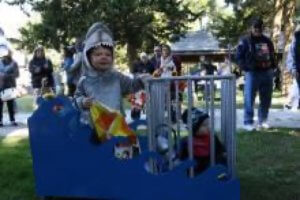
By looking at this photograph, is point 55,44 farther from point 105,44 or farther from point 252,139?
point 105,44

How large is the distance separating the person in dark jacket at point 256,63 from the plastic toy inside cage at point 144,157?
4864 millimetres

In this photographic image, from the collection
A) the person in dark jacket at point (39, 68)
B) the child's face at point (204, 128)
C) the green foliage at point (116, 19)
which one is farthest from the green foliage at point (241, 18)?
the child's face at point (204, 128)

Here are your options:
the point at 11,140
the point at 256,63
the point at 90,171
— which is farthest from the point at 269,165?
the point at 11,140

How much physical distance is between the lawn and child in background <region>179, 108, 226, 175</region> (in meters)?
0.70

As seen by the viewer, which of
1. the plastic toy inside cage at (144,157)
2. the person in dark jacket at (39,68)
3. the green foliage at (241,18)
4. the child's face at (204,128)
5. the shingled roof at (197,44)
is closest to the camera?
the plastic toy inside cage at (144,157)

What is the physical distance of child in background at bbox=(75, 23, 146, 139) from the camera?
530 centimetres

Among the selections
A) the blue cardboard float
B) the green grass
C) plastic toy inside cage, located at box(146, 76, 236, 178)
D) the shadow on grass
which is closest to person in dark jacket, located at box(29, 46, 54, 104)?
the green grass

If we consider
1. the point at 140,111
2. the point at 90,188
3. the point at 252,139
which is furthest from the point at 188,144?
the point at 140,111

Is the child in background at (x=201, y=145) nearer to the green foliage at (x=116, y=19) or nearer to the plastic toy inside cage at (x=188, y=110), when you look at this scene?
the plastic toy inside cage at (x=188, y=110)

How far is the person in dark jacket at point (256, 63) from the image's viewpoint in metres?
9.70

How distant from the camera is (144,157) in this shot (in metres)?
4.65

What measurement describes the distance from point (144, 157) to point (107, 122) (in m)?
0.49

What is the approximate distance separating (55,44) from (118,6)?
489cm

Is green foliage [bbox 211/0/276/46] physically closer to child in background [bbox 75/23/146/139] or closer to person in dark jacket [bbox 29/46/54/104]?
person in dark jacket [bbox 29/46/54/104]
